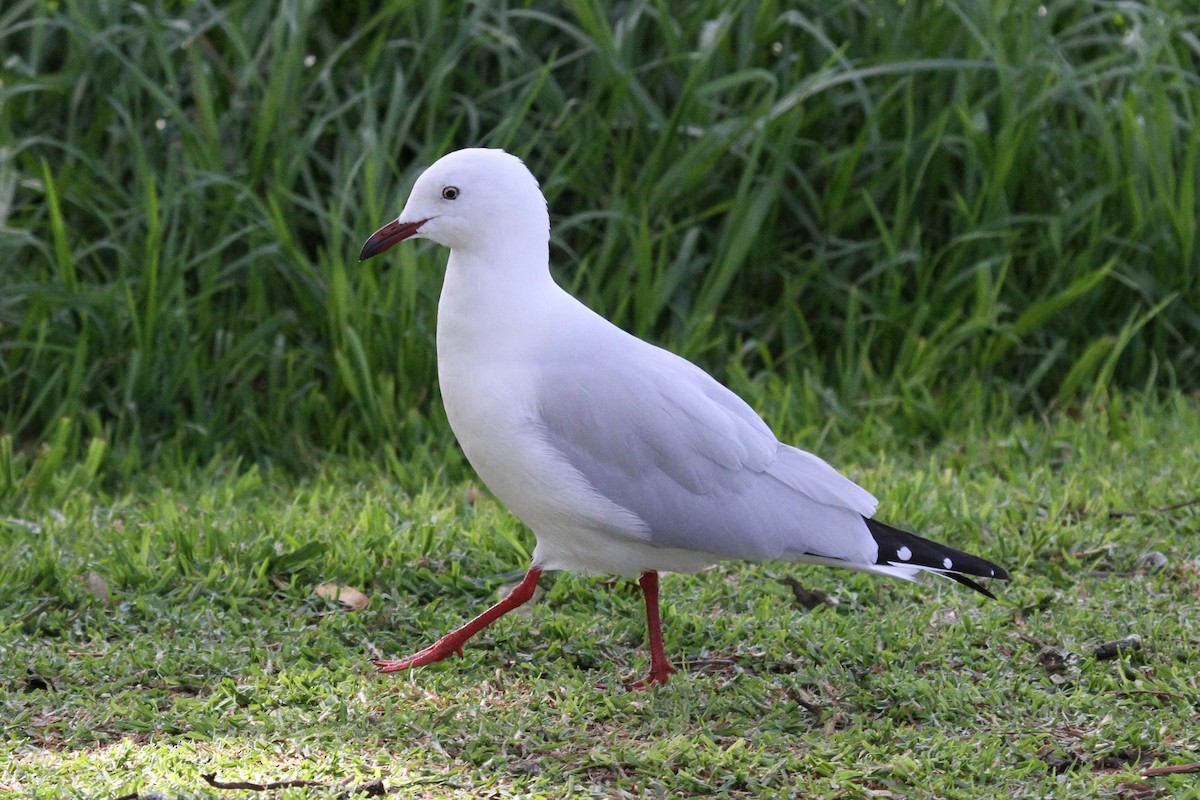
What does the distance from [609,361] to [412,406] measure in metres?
1.91

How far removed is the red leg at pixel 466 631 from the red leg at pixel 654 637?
2cm

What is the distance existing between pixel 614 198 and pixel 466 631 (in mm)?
2496

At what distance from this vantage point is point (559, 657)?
11.8 feet

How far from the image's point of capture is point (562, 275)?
225 inches

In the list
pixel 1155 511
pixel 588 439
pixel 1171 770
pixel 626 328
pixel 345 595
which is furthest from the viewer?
pixel 626 328

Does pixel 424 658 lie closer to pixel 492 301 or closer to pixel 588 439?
pixel 588 439

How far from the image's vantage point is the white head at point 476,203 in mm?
3416

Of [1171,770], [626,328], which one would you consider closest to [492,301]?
[1171,770]

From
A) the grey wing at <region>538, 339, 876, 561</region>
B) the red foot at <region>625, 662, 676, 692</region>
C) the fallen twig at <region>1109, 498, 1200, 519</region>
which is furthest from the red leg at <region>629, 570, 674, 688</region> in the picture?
the fallen twig at <region>1109, 498, 1200, 519</region>

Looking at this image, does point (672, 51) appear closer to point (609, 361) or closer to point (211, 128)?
point (211, 128)

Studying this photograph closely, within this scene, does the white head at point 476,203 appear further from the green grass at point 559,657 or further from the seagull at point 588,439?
the green grass at point 559,657

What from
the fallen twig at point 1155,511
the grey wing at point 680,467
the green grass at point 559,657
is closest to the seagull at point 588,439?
the grey wing at point 680,467

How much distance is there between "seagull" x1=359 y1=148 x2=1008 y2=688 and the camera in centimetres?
332

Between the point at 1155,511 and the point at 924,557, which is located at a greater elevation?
the point at 924,557
